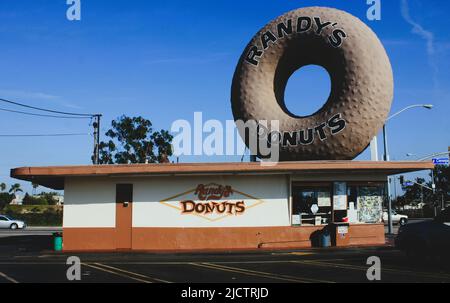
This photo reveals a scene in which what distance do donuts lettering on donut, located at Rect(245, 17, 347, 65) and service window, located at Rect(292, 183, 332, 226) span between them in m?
6.09

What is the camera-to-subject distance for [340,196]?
20.2 meters

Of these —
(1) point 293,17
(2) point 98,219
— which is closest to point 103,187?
(2) point 98,219

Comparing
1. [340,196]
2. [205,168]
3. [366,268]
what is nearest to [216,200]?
[205,168]

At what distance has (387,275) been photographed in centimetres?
1207

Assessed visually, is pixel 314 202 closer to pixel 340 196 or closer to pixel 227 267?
pixel 340 196

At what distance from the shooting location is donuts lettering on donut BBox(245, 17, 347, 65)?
1980 centimetres

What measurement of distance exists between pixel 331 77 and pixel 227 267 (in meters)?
10.6

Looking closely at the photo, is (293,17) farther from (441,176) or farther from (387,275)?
(441,176)

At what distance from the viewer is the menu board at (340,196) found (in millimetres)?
20109

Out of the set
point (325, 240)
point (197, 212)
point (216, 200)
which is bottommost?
point (325, 240)

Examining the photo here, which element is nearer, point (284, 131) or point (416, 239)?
point (416, 239)
